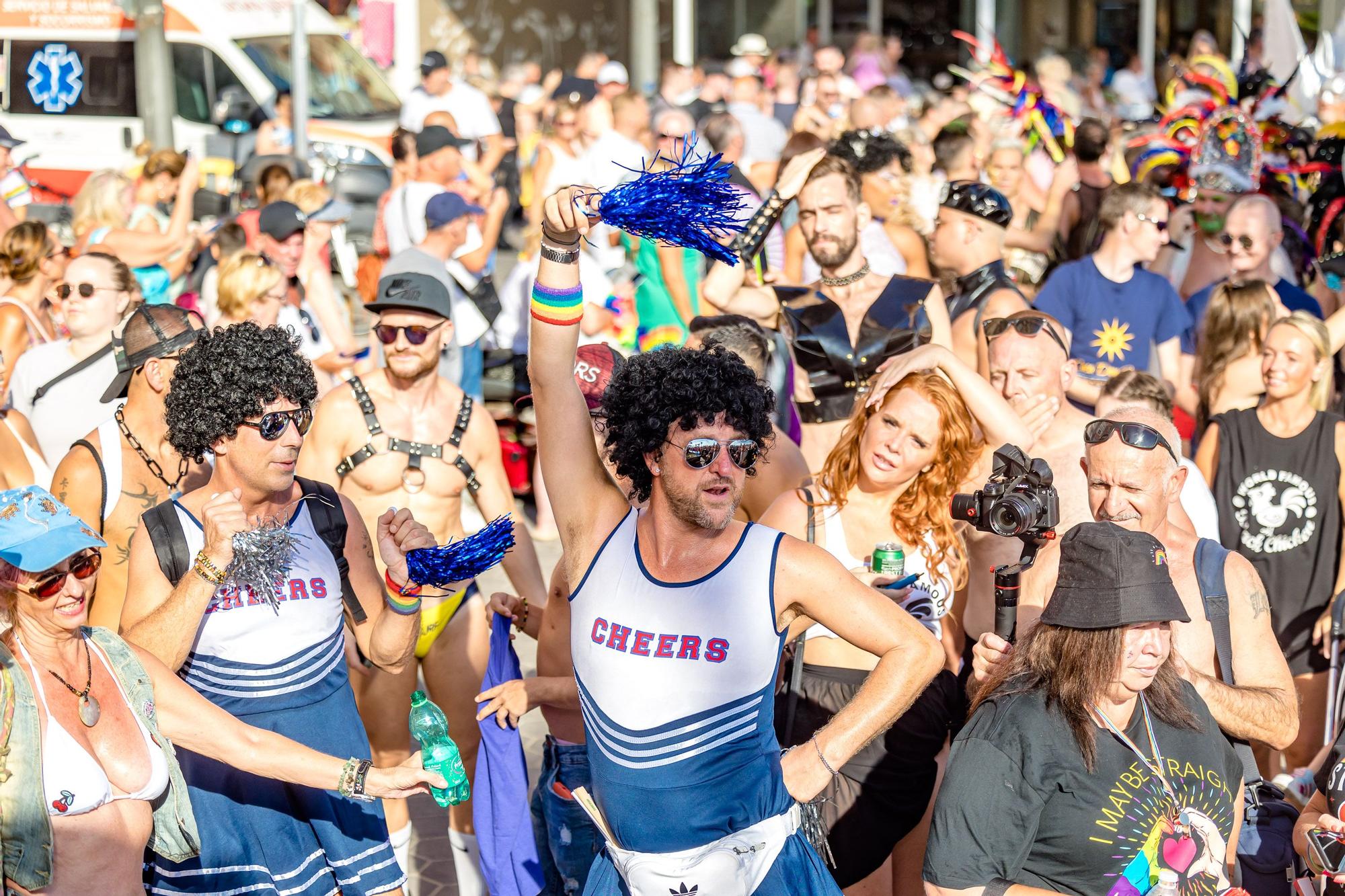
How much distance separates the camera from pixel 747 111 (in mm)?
14141

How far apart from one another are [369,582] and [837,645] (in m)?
1.30

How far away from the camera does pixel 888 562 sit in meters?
4.09

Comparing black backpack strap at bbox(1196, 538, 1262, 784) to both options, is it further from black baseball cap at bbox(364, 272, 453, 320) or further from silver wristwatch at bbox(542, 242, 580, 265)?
black baseball cap at bbox(364, 272, 453, 320)

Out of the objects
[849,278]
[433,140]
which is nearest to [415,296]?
[849,278]

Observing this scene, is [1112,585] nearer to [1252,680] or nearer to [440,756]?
[1252,680]

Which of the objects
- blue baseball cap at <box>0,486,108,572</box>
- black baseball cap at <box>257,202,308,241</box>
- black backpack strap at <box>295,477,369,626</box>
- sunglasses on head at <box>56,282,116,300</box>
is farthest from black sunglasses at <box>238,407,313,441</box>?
black baseball cap at <box>257,202,308,241</box>

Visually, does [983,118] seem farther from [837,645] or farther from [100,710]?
[100,710]

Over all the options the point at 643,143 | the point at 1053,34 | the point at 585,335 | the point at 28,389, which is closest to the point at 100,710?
the point at 28,389

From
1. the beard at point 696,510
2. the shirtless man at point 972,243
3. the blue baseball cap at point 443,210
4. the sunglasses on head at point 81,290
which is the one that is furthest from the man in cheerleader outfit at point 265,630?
the blue baseball cap at point 443,210

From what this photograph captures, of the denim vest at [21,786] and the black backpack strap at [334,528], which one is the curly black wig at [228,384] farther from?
the denim vest at [21,786]

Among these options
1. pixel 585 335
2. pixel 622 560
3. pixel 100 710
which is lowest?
pixel 585 335

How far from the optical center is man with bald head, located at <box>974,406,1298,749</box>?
3652mm

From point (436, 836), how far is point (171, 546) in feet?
7.65

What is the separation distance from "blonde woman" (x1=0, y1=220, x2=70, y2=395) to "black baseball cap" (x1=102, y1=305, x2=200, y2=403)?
2337mm
